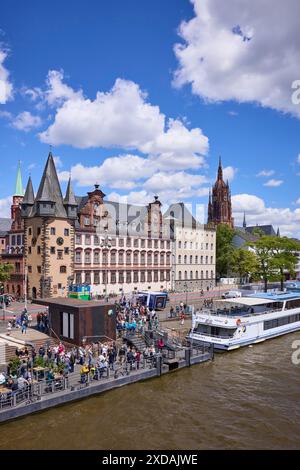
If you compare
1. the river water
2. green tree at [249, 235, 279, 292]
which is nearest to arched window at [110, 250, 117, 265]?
green tree at [249, 235, 279, 292]

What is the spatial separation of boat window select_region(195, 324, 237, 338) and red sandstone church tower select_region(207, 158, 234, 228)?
385ft

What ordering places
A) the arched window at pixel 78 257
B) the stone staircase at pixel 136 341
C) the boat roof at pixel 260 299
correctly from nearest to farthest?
the stone staircase at pixel 136 341
the boat roof at pixel 260 299
the arched window at pixel 78 257

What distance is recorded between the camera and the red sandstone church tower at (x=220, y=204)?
155625 millimetres

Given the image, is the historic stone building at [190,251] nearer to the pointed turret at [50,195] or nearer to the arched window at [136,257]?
the arched window at [136,257]

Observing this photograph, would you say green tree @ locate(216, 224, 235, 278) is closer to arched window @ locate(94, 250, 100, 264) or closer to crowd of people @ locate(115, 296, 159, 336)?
arched window @ locate(94, 250, 100, 264)

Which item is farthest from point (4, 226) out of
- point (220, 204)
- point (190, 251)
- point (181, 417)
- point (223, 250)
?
point (220, 204)

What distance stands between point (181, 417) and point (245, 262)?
2552 inches

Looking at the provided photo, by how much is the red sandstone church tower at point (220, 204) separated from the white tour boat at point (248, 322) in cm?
10695

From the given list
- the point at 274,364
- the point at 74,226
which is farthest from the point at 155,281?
the point at 274,364

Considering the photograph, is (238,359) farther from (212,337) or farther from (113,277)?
(113,277)

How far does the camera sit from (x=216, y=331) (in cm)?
3794

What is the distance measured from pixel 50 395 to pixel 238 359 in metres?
17.6

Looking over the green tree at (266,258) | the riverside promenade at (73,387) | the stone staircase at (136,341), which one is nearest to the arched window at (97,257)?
the green tree at (266,258)
